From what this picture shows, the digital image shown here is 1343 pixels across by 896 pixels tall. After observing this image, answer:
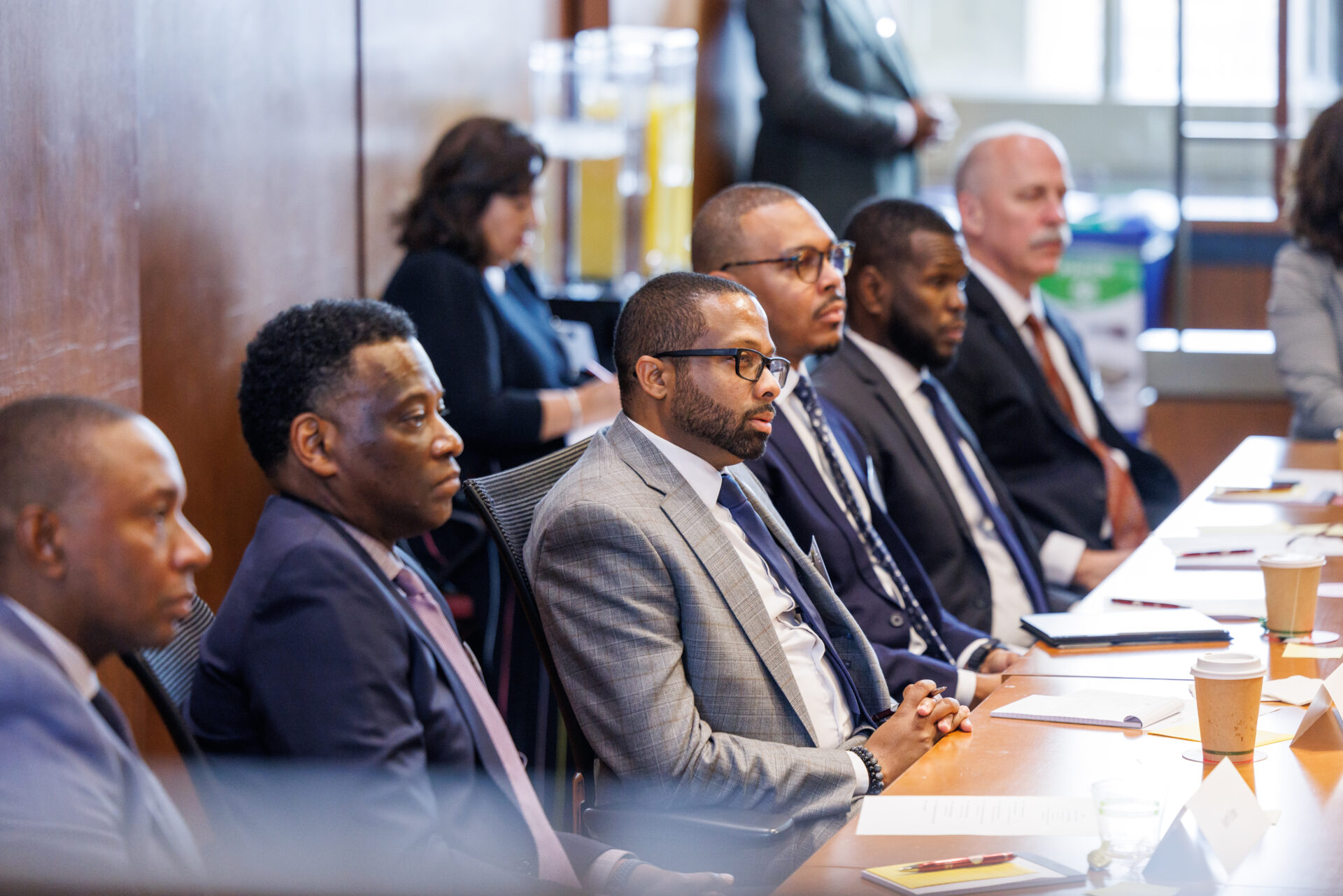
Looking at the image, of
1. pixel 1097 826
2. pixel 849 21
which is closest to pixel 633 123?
pixel 849 21

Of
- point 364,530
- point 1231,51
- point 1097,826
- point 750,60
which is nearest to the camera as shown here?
point 1097,826

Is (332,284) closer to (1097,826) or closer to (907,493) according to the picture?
(907,493)

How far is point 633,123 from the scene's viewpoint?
13.5ft

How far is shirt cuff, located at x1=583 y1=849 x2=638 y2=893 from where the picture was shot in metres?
1.62

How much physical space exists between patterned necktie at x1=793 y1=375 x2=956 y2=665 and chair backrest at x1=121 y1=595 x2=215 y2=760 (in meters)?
1.17

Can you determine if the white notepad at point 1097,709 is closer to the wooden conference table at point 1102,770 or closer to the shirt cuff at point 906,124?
the wooden conference table at point 1102,770

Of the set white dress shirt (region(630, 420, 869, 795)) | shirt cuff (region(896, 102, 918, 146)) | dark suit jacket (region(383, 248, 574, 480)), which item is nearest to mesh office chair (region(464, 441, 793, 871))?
white dress shirt (region(630, 420, 869, 795))

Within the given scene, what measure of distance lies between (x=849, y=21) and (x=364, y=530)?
3.27m

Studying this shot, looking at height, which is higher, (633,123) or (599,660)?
(633,123)

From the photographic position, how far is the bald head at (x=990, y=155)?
152 inches

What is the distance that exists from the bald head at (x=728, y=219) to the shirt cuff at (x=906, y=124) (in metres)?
1.74

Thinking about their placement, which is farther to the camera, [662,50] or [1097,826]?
[662,50]

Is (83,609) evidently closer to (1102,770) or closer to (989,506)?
(1102,770)

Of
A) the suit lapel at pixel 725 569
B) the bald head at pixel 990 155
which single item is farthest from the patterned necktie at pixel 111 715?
the bald head at pixel 990 155
